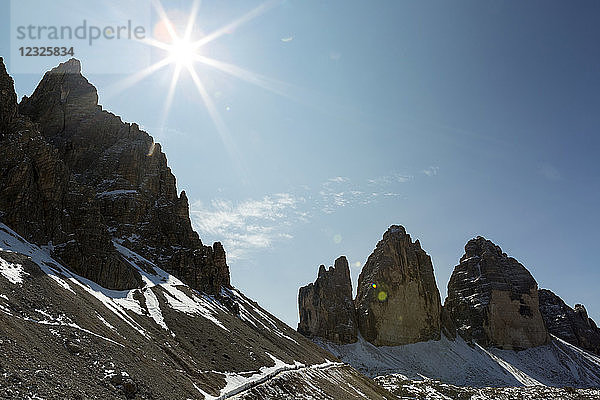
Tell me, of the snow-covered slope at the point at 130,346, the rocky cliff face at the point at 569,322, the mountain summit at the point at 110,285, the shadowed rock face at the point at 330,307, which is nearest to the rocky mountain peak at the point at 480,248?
the rocky cliff face at the point at 569,322

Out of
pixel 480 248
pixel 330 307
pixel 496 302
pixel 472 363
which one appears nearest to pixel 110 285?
pixel 330 307

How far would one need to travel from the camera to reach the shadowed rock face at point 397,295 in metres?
136

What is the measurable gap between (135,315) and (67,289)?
9420mm

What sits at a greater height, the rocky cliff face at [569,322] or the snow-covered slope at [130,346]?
the rocky cliff face at [569,322]

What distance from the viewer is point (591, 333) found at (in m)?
174

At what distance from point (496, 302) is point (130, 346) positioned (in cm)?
16017

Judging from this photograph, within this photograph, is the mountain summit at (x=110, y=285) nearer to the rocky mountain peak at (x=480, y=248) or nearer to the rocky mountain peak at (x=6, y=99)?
the rocky mountain peak at (x=6, y=99)

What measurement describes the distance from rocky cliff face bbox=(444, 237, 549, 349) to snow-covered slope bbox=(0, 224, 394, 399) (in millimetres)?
106484

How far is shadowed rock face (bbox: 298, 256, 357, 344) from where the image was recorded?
131 meters

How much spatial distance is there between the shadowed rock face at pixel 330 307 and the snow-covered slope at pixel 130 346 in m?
58.2

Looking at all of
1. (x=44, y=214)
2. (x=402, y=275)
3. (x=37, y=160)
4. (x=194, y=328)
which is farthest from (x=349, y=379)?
(x=402, y=275)

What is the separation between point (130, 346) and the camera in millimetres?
34406

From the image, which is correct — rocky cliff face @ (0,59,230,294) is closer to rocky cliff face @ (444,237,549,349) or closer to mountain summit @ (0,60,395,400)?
mountain summit @ (0,60,395,400)

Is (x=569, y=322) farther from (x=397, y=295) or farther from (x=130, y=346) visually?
(x=130, y=346)
